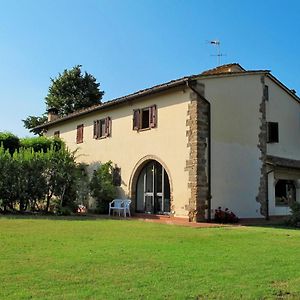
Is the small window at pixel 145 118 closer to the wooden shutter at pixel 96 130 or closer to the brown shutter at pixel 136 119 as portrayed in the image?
the brown shutter at pixel 136 119

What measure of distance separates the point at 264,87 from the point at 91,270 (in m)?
15.7

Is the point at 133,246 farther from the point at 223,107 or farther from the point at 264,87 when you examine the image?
the point at 264,87

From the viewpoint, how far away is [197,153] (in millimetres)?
16250

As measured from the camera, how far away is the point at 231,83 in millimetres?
18062

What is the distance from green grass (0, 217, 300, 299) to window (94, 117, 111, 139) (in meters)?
11.7

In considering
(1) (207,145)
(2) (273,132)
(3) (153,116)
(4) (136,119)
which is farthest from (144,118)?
(2) (273,132)

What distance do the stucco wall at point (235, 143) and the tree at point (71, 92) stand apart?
28.1 metres

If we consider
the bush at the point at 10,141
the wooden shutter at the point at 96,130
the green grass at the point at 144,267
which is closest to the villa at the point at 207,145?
the wooden shutter at the point at 96,130

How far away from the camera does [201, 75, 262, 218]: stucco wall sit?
672 inches

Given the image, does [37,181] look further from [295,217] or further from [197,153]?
[295,217]

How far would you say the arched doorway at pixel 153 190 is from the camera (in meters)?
18.4

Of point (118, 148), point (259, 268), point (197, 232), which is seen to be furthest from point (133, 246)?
point (118, 148)

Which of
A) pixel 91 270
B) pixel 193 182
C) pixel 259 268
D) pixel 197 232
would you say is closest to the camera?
pixel 91 270

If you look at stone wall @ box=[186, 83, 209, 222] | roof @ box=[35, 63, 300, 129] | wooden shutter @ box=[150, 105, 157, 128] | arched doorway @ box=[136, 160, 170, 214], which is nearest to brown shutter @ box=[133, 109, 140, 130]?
roof @ box=[35, 63, 300, 129]
